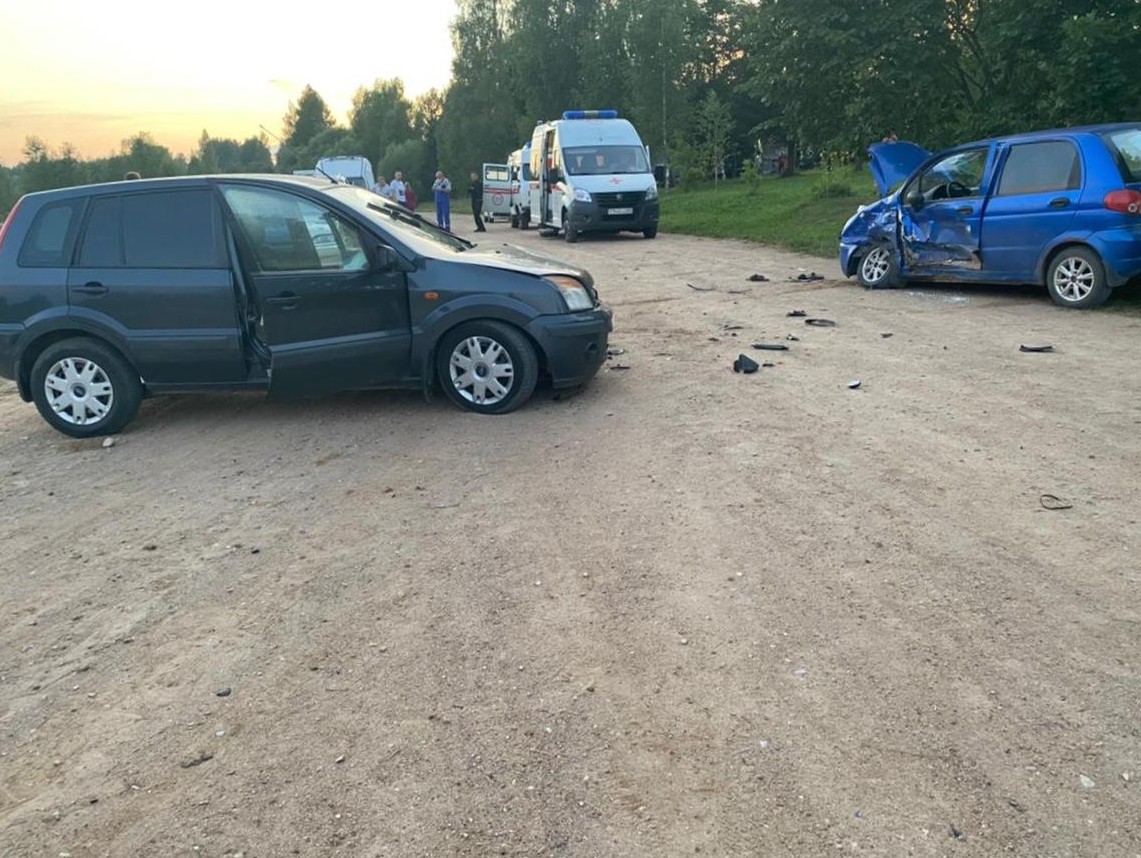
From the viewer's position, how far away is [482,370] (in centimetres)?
709

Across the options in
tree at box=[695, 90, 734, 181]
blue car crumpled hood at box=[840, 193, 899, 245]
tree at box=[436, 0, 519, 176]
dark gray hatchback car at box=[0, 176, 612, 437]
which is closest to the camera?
dark gray hatchback car at box=[0, 176, 612, 437]

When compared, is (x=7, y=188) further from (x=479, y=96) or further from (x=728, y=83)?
(x=728, y=83)

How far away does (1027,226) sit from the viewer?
10359mm

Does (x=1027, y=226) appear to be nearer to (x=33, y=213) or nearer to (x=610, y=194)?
(x=33, y=213)

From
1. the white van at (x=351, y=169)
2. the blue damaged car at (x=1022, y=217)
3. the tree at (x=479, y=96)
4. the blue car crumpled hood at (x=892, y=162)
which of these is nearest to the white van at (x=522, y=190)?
the white van at (x=351, y=169)

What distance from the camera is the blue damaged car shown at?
31.7 ft

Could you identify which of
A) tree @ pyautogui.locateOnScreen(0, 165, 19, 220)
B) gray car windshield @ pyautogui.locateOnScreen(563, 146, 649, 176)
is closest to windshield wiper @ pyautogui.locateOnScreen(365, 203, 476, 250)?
gray car windshield @ pyautogui.locateOnScreen(563, 146, 649, 176)

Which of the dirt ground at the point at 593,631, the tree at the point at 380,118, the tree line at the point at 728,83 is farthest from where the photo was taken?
the tree at the point at 380,118

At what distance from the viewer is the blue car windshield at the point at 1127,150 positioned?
31.6 ft

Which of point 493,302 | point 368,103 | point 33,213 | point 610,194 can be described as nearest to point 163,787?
point 493,302

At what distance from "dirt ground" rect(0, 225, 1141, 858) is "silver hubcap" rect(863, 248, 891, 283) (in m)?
5.43

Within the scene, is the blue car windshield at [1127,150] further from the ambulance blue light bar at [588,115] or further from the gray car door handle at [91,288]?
the ambulance blue light bar at [588,115]

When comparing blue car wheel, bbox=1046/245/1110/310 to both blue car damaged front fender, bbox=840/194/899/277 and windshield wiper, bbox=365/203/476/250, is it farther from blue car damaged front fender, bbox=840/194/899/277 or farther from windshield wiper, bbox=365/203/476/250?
windshield wiper, bbox=365/203/476/250

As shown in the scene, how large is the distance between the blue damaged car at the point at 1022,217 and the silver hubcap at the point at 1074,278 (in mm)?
10
